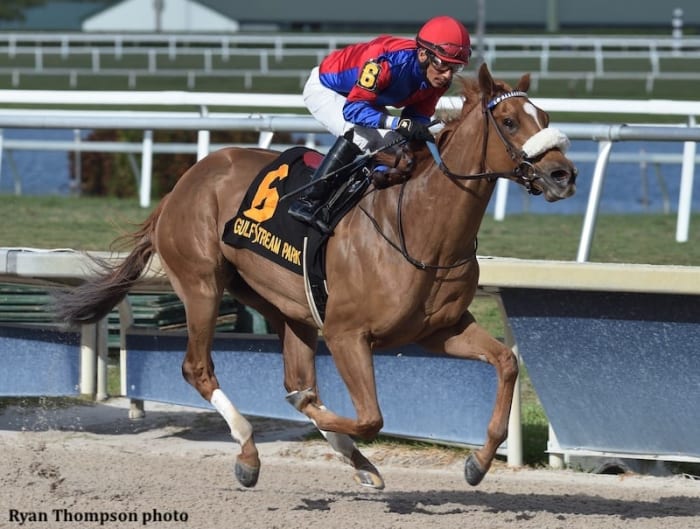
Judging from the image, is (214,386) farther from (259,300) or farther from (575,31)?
(575,31)

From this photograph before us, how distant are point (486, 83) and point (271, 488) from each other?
1.82 metres

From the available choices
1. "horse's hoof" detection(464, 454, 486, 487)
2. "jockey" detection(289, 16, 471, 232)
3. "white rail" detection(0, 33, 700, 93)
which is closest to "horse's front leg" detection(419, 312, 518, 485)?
"horse's hoof" detection(464, 454, 486, 487)

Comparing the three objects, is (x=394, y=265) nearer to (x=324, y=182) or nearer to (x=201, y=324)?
(x=324, y=182)

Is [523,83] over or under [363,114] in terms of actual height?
over

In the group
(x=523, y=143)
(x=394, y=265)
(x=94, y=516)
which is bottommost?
(x=94, y=516)

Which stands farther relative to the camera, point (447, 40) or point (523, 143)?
point (447, 40)

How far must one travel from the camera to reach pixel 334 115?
4.78 meters

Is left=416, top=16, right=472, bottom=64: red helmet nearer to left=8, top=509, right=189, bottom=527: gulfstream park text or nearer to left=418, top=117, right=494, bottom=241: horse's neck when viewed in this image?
left=418, top=117, right=494, bottom=241: horse's neck

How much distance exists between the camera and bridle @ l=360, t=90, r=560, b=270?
13.0 ft

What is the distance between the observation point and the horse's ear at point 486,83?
A: 13.3 feet

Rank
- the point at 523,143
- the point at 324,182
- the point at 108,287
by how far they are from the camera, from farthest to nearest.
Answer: the point at 108,287, the point at 324,182, the point at 523,143

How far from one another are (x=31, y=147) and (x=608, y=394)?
7.56 metres

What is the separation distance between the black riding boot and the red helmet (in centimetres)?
48

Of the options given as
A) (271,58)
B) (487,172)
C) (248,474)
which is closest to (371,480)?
(248,474)
